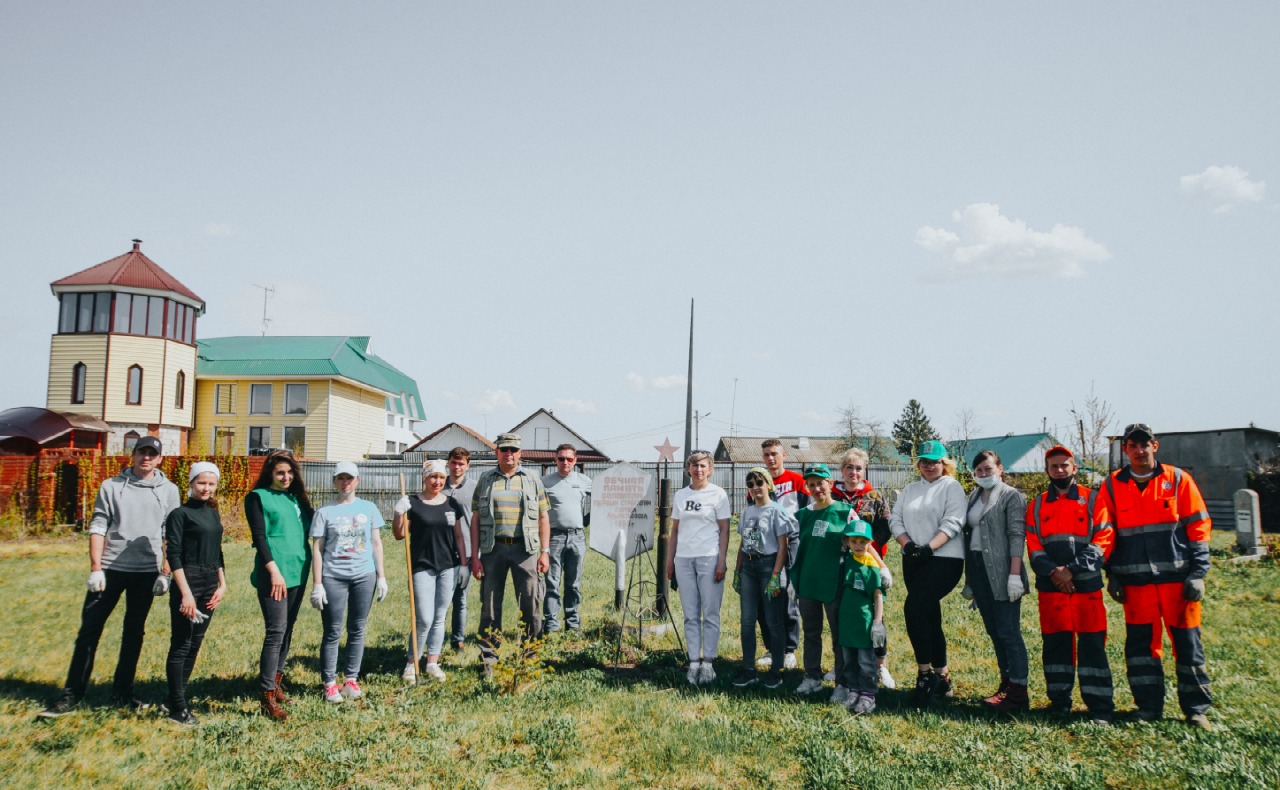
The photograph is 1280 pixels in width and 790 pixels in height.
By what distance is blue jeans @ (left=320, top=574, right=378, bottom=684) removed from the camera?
19.1ft

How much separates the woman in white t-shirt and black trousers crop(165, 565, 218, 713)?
3.79 m

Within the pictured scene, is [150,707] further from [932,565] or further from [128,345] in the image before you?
[128,345]

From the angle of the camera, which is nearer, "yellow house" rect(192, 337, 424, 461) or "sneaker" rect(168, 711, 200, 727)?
"sneaker" rect(168, 711, 200, 727)

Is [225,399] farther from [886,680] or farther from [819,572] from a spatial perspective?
[886,680]

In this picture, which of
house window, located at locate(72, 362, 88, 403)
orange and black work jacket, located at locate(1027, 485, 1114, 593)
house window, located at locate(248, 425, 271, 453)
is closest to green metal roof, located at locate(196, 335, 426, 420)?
house window, located at locate(248, 425, 271, 453)

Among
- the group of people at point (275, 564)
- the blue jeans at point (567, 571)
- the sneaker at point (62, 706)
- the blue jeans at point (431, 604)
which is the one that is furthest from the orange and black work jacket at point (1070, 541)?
the sneaker at point (62, 706)

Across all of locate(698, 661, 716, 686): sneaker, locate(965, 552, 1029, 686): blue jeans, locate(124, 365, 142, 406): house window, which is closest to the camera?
locate(965, 552, 1029, 686): blue jeans

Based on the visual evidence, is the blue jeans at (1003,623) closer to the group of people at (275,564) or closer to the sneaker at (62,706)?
the group of people at (275,564)

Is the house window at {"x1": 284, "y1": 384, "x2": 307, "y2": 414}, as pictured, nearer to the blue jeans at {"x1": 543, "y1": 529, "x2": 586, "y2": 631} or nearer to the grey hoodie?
the blue jeans at {"x1": 543, "y1": 529, "x2": 586, "y2": 631}

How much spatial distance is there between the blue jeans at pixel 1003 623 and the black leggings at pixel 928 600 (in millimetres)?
151

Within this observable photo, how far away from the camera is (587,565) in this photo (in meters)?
13.6

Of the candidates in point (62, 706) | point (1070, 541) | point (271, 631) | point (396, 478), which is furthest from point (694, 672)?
point (396, 478)

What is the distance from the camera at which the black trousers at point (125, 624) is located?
221 inches

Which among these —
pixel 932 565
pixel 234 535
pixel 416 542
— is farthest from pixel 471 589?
pixel 234 535
